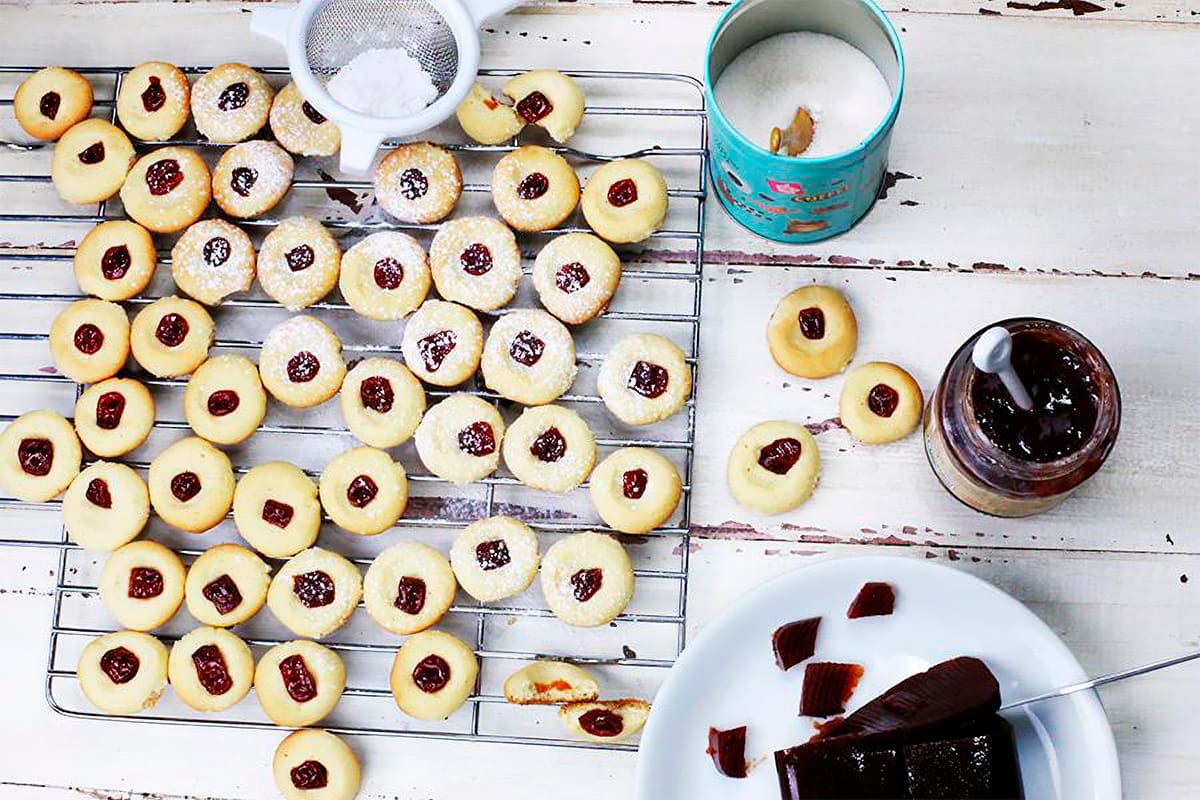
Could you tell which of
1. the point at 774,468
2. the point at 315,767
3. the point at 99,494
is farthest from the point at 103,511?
the point at 774,468

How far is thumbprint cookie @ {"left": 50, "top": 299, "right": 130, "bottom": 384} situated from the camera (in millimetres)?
1549

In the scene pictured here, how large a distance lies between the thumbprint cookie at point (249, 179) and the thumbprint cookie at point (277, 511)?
1.04 ft

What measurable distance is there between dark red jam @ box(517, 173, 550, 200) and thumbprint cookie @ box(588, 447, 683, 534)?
322 mm

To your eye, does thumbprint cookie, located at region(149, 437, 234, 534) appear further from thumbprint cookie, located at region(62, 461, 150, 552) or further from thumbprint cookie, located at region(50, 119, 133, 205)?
thumbprint cookie, located at region(50, 119, 133, 205)

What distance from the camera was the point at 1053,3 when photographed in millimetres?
1583

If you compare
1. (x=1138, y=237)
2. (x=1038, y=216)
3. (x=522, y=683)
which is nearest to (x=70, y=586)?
(x=522, y=683)

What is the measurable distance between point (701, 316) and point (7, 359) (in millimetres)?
872

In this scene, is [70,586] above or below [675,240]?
below

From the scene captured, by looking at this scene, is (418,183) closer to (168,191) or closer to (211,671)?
(168,191)

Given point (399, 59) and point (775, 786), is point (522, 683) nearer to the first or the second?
point (775, 786)

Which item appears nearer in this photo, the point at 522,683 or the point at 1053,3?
the point at 522,683

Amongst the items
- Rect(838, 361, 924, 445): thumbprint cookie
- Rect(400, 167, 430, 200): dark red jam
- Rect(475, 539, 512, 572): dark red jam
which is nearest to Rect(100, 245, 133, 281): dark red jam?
Rect(400, 167, 430, 200): dark red jam

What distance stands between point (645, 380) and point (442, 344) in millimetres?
244

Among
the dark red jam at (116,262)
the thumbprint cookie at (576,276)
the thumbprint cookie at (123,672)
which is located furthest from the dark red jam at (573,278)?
the thumbprint cookie at (123,672)
